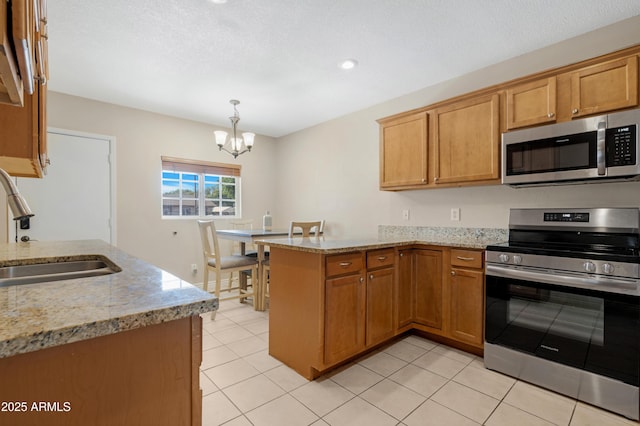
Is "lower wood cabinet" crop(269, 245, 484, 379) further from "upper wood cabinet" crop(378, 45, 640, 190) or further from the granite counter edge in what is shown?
the granite counter edge

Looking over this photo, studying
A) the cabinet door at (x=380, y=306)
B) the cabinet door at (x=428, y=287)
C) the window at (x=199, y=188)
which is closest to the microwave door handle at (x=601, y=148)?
the cabinet door at (x=428, y=287)

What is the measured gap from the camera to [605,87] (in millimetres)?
2037

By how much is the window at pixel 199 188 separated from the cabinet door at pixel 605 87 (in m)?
4.16

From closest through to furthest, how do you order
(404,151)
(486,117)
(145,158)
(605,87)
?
(605,87) → (486,117) → (404,151) → (145,158)

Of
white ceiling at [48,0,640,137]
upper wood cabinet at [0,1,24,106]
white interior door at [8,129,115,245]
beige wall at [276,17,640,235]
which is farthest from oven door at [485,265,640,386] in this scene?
white interior door at [8,129,115,245]

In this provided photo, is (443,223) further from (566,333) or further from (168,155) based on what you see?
(168,155)

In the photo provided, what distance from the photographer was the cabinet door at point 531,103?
224cm

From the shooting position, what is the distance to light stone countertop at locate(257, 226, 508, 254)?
2211mm

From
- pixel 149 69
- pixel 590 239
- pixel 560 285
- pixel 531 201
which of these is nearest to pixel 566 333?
pixel 560 285

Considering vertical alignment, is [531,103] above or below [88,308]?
above

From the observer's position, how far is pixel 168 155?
418 centimetres

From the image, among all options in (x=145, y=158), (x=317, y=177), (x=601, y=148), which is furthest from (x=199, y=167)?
(x=601, y=148)

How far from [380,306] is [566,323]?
120cm

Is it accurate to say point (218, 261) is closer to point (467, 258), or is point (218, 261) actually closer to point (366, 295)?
point (366, 295)
